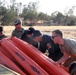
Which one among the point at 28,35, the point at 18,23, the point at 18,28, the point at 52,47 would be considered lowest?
the point at 52,47

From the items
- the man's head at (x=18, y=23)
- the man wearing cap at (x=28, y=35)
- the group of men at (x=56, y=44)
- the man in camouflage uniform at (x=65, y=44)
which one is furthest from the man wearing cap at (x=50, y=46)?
the man in camouflage uniform at (x=65, y=44)

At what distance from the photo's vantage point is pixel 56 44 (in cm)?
642

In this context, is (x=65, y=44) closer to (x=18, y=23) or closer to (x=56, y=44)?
(x=56, y=44)

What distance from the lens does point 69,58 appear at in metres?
5.62

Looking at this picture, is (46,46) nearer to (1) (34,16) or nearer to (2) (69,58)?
(2) (69,58)

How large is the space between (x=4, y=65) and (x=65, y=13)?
73116 millimetres

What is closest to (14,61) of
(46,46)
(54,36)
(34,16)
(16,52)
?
(16,52)

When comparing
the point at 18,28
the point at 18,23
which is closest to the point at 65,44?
the point at 18,23

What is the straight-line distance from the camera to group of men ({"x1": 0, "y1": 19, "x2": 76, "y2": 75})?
17.2ft

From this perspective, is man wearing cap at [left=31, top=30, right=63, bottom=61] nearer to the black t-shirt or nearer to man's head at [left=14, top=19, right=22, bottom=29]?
the black t-shirt

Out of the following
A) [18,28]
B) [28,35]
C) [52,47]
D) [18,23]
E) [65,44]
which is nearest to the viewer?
[65,44]

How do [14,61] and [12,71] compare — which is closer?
[12,71]

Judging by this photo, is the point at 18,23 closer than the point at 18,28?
Yes

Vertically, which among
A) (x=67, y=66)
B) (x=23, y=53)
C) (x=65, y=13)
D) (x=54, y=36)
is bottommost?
(x=65, y=13)
